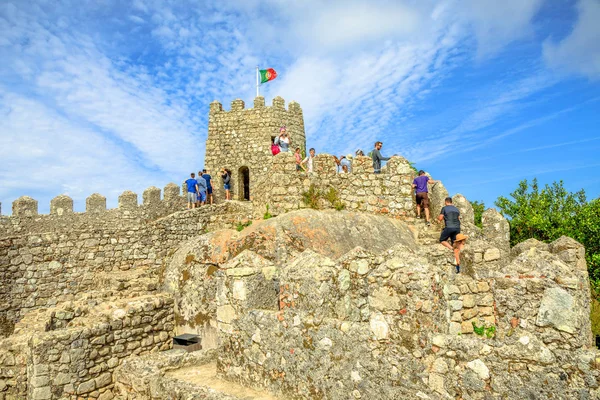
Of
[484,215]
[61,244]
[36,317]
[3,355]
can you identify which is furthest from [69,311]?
[484,215]

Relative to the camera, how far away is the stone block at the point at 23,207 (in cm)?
2081

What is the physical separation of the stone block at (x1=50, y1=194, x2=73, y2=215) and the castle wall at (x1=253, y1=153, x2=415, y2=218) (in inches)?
581

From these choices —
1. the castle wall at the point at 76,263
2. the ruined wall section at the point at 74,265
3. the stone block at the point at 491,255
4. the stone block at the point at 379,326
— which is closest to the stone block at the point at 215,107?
the castle wall at the point at 76,263

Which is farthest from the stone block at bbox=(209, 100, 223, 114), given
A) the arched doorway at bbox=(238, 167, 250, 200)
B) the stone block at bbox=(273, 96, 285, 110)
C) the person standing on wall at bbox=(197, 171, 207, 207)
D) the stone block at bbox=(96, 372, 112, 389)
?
the stone block at bbox=(96, 372, 112, 389)

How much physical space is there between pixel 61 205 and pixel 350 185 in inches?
665

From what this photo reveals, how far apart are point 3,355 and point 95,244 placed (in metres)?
4.23

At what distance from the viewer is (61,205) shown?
21.4 meters

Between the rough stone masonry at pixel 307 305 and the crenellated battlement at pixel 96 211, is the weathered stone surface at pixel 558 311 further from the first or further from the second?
the crenellated battlement at pixel 96 211

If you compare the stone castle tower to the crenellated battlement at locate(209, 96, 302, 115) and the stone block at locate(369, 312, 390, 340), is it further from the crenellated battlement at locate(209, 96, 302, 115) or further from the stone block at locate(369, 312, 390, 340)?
the stone block at locate(369, 312, 390, 340)

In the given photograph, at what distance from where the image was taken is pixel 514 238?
21703 mm

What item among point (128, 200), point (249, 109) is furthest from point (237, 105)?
point (128, 200)

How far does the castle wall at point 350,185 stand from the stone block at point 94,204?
13.7 metres

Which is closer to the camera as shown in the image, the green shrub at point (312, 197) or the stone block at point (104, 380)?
the stone block at point (104, 380)

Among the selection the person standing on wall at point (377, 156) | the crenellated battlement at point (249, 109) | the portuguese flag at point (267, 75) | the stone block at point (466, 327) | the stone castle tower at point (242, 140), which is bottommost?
the stone block at point (466, 327)
